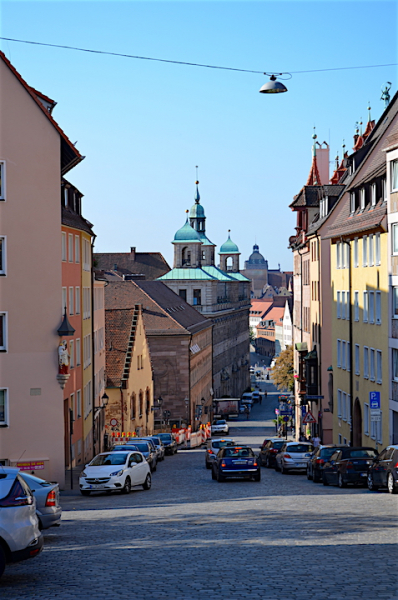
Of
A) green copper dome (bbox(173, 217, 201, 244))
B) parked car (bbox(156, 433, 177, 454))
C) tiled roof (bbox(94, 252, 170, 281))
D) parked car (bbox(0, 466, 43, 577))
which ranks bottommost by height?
parked car (bbox(156, 433, 177, 454))

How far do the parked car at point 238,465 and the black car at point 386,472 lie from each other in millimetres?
6233

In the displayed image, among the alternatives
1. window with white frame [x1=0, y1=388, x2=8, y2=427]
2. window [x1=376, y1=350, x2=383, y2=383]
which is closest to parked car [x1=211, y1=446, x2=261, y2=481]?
window with white frame [x1=0, y1=388, x2=8, y2=427]

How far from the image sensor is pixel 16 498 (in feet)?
37.3

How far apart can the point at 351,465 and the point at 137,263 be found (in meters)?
129

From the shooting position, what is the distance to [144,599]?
389 inches

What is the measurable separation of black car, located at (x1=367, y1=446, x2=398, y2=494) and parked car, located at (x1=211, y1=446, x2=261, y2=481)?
6.23 metres

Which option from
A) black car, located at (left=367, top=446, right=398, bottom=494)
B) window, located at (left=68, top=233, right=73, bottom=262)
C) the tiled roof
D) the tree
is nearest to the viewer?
black car, located at (left=367, top=446, right=398, bottom=494)

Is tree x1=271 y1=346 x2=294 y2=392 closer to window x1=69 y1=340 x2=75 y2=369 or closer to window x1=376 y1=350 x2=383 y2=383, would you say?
window x1=376 y1=350 x2=383 y2=383

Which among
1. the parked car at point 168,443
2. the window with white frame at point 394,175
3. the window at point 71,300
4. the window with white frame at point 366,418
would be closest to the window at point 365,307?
the window with white frame at point 366,418

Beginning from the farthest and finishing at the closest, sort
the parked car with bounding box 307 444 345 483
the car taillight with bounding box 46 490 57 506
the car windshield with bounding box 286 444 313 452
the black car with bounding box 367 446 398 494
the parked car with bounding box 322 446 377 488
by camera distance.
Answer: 1. the car windshield with bounding box 286 444 313 452
2. the parked car with bounding box 307 444 345 483
3. the parked car with bounding box 322 446 377 488
4. the black car with bounding box 367 446 398 494
5. the car taillight with bounding box 46 490 57 506

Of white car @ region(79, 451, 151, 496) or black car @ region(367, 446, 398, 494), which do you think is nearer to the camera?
black car @ region(367, 446, 398, 494)

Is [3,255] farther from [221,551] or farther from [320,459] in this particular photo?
[221,551]

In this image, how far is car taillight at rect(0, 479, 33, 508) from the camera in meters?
11.2

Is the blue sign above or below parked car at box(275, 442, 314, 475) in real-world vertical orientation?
above
